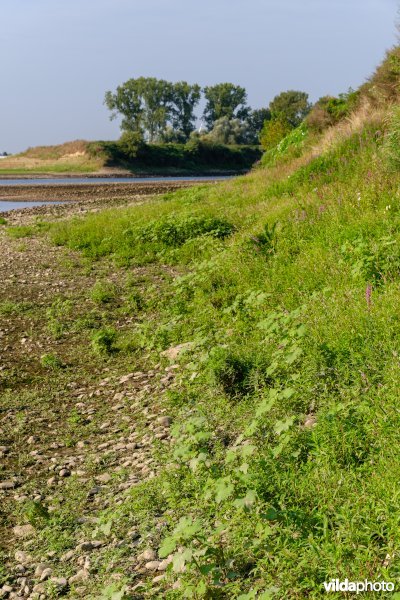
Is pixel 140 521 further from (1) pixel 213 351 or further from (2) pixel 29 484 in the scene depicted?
(1) pixel 213 351

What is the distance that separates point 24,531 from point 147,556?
52.7 inches

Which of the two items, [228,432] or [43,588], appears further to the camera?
[228,432]

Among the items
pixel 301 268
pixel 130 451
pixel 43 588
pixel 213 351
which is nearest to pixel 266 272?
pixel 301 268

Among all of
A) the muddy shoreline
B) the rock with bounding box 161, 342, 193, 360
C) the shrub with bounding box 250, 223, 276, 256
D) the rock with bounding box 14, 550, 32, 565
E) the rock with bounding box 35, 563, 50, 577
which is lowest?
the rock with bounding box 14, 550, 32, 565

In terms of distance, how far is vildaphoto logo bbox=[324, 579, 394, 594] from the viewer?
11.5 ft

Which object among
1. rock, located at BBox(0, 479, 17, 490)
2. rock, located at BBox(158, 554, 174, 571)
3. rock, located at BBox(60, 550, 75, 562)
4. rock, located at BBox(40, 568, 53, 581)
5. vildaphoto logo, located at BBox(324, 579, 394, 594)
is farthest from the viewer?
rock, located at BBox(0, 479, 17, 490)

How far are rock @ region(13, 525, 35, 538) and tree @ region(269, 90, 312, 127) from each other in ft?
276

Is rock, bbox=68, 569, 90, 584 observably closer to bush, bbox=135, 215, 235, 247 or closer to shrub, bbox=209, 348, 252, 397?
shrub, bbox=209, 348, 252, 397

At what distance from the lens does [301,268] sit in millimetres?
9297

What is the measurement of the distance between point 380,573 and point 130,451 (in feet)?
11.5

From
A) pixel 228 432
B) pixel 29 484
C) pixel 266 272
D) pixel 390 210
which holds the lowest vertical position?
pixel 29 484

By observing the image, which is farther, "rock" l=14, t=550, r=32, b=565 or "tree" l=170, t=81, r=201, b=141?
"tree" l=170, t=81, r=201, b=141

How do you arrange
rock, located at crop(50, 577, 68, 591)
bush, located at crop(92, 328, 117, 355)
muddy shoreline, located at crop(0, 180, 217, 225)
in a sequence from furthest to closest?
muddy shoreline, located at crop(0, 180, 217, 225) → bush, located at crop(92, 328, 117, 355) → rock, located at crop(50, 577, 68, 591)

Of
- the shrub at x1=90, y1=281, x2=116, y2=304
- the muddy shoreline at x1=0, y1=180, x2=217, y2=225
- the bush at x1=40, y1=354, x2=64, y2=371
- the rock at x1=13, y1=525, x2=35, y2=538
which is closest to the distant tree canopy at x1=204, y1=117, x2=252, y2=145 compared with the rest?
the muddy shoreline at x1=0, y1=180, x2=217, y2=225
